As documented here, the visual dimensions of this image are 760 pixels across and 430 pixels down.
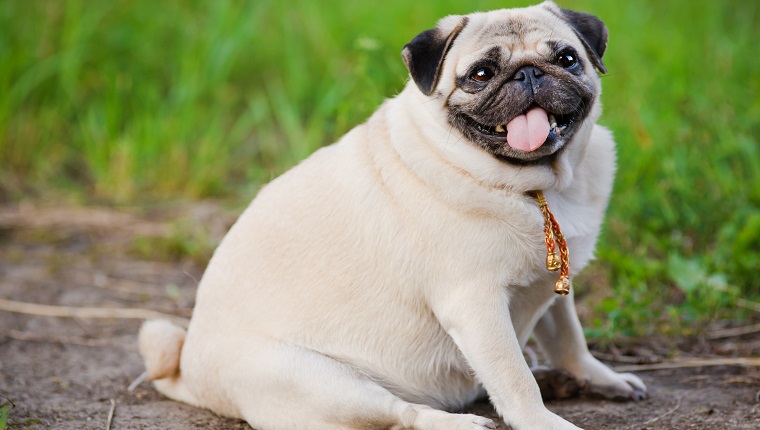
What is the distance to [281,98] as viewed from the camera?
7445mm

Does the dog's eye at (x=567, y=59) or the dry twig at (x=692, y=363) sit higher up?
the dog's eye at (x=567, y=59)

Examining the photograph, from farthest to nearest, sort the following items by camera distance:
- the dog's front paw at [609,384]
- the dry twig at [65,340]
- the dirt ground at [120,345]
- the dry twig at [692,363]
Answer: the dry twig at [65,340]
the dry twig at [692,363]
the dog's front paw at [609,384]
the dirt ground at [120,345]

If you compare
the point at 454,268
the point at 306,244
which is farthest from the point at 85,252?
the point at 454,268

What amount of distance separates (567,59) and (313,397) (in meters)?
1.50

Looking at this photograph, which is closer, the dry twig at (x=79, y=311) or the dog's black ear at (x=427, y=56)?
the dog's black ear at (x=427, y=56)

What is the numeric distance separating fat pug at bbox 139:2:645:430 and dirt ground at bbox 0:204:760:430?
38cm

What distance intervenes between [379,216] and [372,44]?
1953 mm

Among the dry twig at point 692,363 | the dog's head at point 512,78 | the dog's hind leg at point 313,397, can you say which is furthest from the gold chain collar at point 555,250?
the dry twig at point 692,363

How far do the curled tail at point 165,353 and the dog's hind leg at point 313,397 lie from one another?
0.43 meters

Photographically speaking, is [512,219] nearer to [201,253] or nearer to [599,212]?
[599,212]

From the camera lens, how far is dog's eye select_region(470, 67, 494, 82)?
324 cm

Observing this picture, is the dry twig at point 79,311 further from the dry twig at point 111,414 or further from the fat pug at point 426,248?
the fat pug at point 426,248

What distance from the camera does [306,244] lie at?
350 centimetres

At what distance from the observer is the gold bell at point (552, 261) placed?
126 inches
